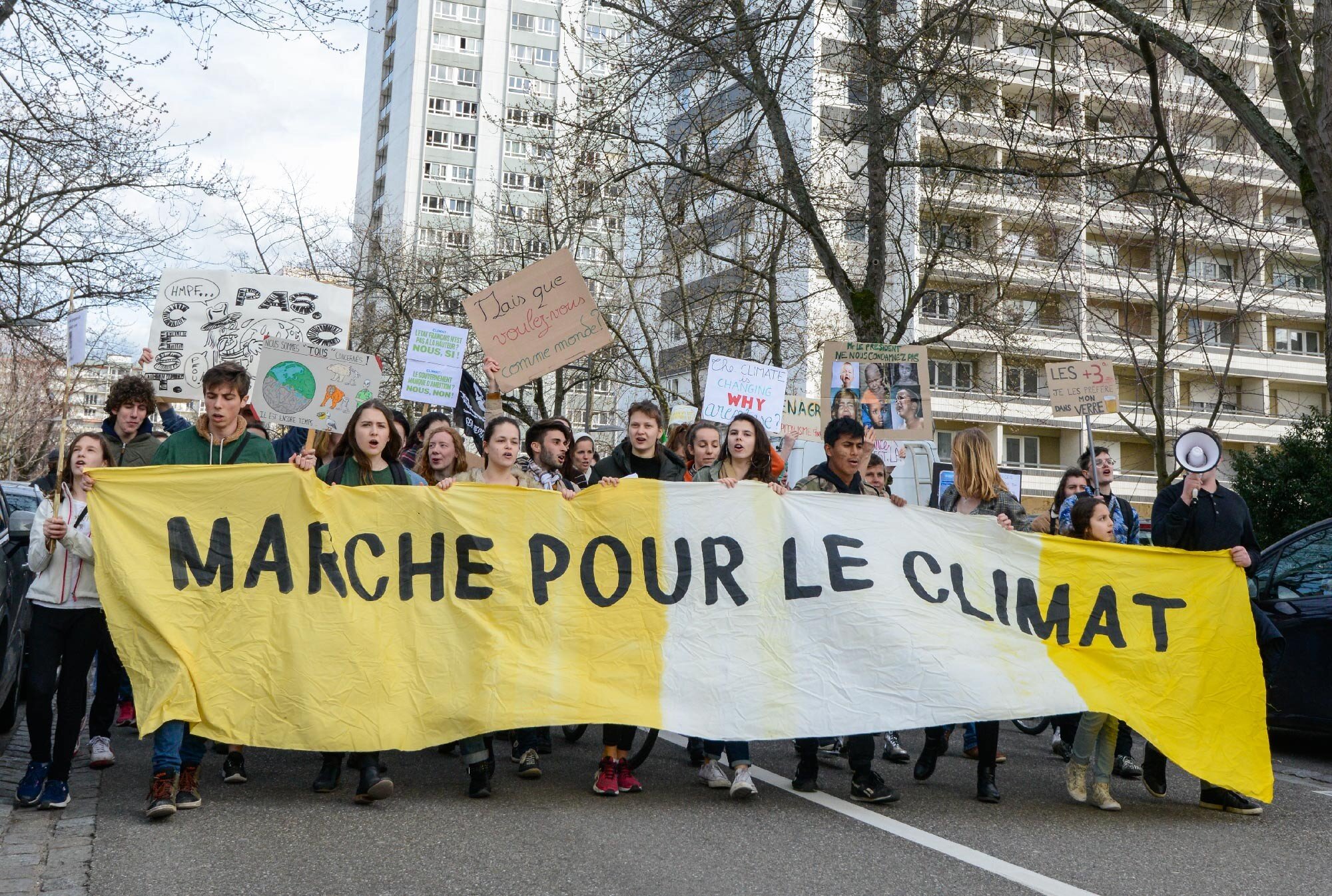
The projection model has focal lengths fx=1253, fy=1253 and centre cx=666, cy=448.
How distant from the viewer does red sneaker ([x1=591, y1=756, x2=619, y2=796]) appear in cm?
637

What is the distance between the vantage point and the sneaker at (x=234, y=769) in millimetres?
6434

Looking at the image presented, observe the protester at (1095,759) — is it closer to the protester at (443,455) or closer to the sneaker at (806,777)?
the sneaker at (806,777)

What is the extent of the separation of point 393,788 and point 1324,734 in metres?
6.18

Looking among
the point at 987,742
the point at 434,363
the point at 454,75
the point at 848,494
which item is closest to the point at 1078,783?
the point at 987,742

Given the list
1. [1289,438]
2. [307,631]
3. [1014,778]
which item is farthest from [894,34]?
[307,631]

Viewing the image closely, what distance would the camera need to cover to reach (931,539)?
702 centimetres

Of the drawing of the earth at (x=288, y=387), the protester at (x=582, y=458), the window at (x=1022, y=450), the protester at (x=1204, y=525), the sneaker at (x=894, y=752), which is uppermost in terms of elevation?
the window at (x=1022, y=450)

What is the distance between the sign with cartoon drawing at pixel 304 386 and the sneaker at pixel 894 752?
4098 millimetres

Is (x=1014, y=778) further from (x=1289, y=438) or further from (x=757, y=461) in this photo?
(x=1289, y=438)

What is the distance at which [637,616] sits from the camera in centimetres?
655

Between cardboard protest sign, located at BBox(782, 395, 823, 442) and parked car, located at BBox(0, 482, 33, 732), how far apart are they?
30.4ft

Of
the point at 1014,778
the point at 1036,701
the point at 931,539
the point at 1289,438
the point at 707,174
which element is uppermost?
the point at 707,174

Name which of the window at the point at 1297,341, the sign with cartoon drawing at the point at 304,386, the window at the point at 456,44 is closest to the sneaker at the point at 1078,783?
the sign with cartoon drawing at the point at 304,386

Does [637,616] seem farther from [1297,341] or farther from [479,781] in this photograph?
[1297,341]
